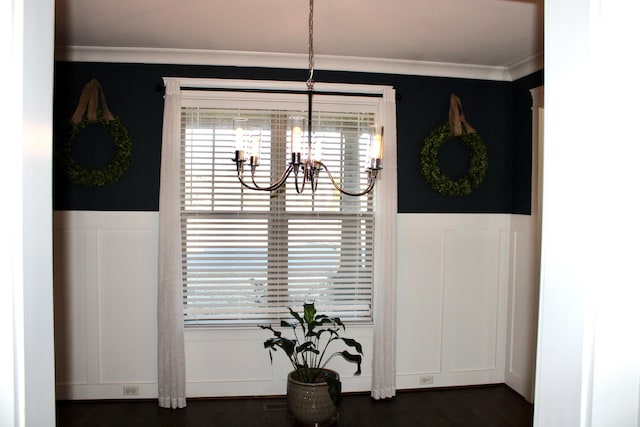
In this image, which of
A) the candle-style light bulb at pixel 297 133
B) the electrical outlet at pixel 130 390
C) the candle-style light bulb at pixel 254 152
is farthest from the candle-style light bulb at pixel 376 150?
the electrical outlet at pixel 130 390

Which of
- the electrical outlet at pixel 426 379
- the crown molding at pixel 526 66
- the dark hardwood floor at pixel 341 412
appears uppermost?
the crown molding at pixel 526 66

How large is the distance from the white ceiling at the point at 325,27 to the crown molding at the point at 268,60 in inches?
1.9

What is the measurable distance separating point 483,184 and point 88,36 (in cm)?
364

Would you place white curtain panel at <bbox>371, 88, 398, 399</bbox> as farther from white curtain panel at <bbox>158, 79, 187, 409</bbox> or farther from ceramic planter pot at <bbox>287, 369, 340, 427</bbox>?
white curtain panel at <bbox>158, 79, 187, 409</bbox>

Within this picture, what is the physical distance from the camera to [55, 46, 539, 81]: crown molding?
3949 mm

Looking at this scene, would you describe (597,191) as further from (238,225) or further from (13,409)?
(238,225)

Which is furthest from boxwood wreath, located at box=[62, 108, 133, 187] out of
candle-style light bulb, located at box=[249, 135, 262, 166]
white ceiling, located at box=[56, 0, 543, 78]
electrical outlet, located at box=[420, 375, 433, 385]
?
electrical outlet, located at box=[420, 375, 433, 385]

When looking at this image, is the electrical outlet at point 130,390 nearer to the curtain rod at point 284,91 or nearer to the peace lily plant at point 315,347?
the peace lily plant at point 315,347

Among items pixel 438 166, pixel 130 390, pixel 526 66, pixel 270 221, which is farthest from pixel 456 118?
pixel 130 390

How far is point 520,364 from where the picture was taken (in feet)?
13.9

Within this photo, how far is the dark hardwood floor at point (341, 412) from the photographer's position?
144 inches

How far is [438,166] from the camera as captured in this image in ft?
14.1

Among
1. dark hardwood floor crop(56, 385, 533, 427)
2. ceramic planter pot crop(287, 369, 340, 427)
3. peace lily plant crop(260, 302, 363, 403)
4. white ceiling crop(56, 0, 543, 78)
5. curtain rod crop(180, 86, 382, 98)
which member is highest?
white ceiling crop(56, 0, 543, 78)

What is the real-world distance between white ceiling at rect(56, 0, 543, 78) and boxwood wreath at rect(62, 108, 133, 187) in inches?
25.4
